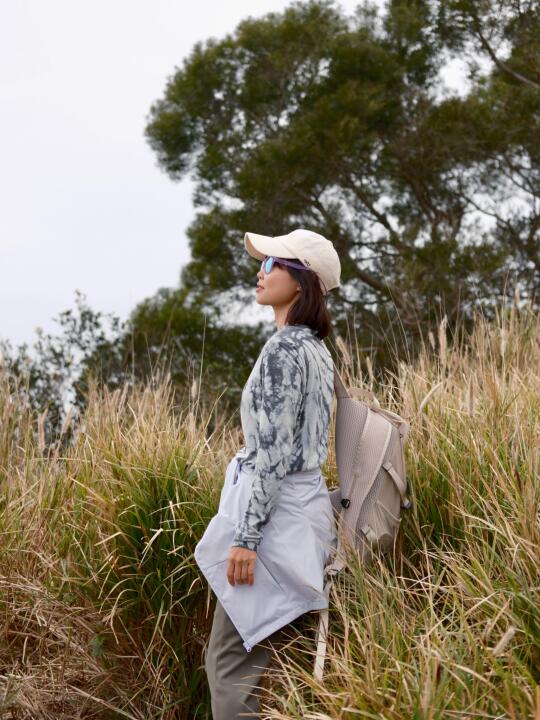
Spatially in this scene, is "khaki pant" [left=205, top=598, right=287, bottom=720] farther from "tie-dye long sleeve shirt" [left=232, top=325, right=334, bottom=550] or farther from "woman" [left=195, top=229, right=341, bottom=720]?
"tie-dye long sleeve shirt" [left=232, top=325, right=334, bottom=550]

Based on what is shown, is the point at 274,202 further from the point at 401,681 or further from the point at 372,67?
the point at 401,681

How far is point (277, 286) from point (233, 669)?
1179mm

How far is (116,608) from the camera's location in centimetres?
374

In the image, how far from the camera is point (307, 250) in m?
3.17

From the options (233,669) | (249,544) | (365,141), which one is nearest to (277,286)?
(249,544)

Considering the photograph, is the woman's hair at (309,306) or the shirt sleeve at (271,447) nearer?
the shirt sleeve at (271,447)

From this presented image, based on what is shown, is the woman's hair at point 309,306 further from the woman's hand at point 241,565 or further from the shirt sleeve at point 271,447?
the woman's hand at point 241,565

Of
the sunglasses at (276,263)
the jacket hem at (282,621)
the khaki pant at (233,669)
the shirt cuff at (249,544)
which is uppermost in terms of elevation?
the sunglasses at (276,263)

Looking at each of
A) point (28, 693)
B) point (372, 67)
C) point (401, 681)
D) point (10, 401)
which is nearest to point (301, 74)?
point (372, 67)

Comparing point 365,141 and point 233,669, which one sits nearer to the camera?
point 233,669

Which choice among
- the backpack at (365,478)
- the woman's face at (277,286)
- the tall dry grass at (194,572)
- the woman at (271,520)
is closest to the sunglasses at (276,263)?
the woman's face at (277,286)

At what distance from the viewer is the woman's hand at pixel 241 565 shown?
2900 mm

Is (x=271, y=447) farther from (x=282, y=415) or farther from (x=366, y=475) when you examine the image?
(x=366, y=475)

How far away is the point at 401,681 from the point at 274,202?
13.2 m
